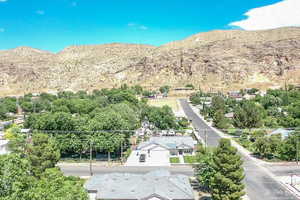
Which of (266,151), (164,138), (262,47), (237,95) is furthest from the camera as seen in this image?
(262,47)

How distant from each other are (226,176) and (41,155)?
20.0 meters

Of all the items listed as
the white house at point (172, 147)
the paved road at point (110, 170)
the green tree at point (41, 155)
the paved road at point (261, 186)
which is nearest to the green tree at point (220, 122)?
the white house at point (172, 147)

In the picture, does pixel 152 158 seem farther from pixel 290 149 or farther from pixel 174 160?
pixel 290 149

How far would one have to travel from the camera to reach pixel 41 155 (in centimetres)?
3102

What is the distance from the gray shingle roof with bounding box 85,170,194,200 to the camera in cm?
2473

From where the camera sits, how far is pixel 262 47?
17825 cm

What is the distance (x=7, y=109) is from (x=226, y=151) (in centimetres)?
8574

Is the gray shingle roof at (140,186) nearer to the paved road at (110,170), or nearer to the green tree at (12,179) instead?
the paved road at (110,170)

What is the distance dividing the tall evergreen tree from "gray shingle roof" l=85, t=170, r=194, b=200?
8.35ft

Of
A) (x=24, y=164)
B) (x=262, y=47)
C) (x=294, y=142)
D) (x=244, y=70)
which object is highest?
(x=262, y=47)

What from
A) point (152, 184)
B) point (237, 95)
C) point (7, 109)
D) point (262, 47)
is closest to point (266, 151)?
point (152, 184)

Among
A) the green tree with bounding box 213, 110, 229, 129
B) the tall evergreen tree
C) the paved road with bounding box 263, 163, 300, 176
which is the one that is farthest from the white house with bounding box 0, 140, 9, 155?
the green tree with bounding box 213, 110, 229, 129

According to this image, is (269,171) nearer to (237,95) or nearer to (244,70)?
(237,95)

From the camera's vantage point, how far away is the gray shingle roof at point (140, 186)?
24734mm
